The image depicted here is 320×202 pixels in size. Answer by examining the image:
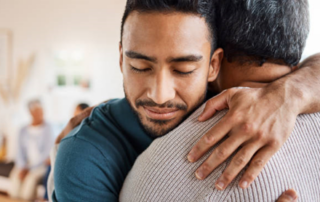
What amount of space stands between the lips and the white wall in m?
4.24

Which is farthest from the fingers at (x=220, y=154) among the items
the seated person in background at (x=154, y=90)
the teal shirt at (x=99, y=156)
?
the teal shirt at (x=99, y=156)

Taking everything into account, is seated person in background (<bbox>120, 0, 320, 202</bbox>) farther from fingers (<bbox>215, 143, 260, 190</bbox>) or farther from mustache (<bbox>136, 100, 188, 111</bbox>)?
mustache (<bbox>136, 100, 188, 111</bbox>)

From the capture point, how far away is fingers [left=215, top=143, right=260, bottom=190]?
70 centimetres

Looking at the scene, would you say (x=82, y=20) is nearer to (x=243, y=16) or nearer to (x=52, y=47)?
(x=52, y=47)

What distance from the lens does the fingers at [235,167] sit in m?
0.70

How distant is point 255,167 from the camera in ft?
2.26

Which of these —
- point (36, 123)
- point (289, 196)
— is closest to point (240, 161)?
point (289, 196)

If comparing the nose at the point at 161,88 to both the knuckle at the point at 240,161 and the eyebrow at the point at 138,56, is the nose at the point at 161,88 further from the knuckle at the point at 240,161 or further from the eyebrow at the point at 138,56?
the knuckle at the point at 240,161

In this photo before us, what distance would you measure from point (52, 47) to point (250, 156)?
5.31 meters

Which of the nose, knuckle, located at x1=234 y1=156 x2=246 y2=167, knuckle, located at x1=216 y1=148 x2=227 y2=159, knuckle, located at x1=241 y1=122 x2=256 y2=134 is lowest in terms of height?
knuckle, located at x1=234 y1=156 x2=246 y2=167

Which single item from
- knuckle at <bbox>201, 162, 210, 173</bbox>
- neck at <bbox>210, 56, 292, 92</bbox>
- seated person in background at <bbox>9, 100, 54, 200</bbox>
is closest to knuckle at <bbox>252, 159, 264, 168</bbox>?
knuckle at <bbox>201, 162, 210, 173</bbox>

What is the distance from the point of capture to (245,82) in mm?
996

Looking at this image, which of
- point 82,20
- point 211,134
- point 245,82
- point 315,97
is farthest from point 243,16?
point 82,20

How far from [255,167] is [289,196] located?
0.11m
